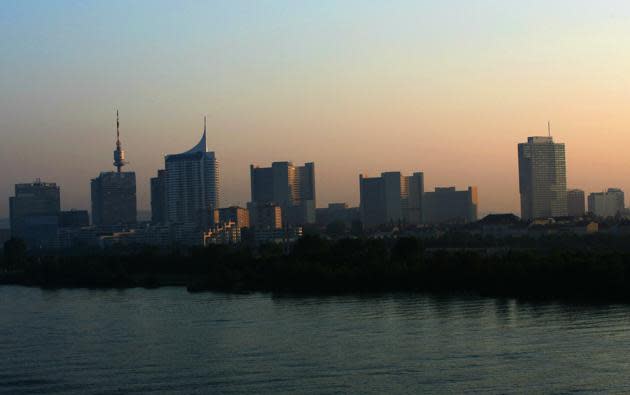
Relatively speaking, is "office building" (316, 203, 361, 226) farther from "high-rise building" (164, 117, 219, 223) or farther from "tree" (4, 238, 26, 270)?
"tree" (4, 238, 26, 270)

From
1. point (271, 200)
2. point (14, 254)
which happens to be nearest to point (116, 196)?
point (271, 200)

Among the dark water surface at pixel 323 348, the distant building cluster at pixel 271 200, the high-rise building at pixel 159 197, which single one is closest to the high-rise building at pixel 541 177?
the distant building cluster at pixel 271 200

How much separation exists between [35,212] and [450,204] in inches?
1999

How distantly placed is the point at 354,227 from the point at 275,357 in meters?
77.6

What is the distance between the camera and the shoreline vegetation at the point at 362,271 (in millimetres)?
28750

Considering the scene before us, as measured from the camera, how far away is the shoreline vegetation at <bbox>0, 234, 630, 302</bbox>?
2875 centimetres

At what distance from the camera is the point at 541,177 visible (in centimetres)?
12138

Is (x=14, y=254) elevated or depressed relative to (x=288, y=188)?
depressed

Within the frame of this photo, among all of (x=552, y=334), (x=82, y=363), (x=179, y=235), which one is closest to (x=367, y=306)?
(x=552, y=334)

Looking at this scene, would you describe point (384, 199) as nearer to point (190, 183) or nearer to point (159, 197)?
point (190, 183)

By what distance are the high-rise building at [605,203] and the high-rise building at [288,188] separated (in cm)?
3399

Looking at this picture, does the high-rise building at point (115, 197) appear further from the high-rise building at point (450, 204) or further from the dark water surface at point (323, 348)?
the dark water surface at point (323, 348)

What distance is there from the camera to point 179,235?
10300 centimetres

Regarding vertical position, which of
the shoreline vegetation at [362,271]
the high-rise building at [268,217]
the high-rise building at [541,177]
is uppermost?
the high-rise building at [541,177]
